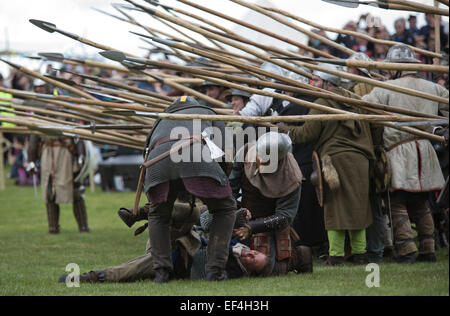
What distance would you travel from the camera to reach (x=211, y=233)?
5.57 metres

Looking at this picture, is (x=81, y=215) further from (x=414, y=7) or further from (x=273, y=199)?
(x=414, y=7)

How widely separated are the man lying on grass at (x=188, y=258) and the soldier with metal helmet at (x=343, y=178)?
1.20m

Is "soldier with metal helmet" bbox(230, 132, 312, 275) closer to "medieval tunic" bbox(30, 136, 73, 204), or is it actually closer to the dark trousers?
the dark trousers

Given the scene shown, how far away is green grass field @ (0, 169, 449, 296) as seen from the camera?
16.2 ft

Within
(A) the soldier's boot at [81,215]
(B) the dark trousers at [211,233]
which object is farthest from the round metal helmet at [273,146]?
(A) the soldier's boot at [81,215]

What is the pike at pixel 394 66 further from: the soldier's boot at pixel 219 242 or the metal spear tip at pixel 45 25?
the metal spear tip at pixel 45 25

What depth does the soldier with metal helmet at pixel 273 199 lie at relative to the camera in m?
5.90

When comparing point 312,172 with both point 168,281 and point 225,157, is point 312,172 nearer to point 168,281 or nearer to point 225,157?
point 225,157

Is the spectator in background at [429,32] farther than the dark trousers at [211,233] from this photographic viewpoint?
Yes

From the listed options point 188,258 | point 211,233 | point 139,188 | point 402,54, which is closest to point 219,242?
point 211,233

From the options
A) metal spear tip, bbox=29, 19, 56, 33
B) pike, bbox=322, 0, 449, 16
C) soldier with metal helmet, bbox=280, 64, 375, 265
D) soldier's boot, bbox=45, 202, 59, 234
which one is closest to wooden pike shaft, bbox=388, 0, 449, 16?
pike, bbox=322, 0, 449, 16

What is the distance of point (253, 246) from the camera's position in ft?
19.7
